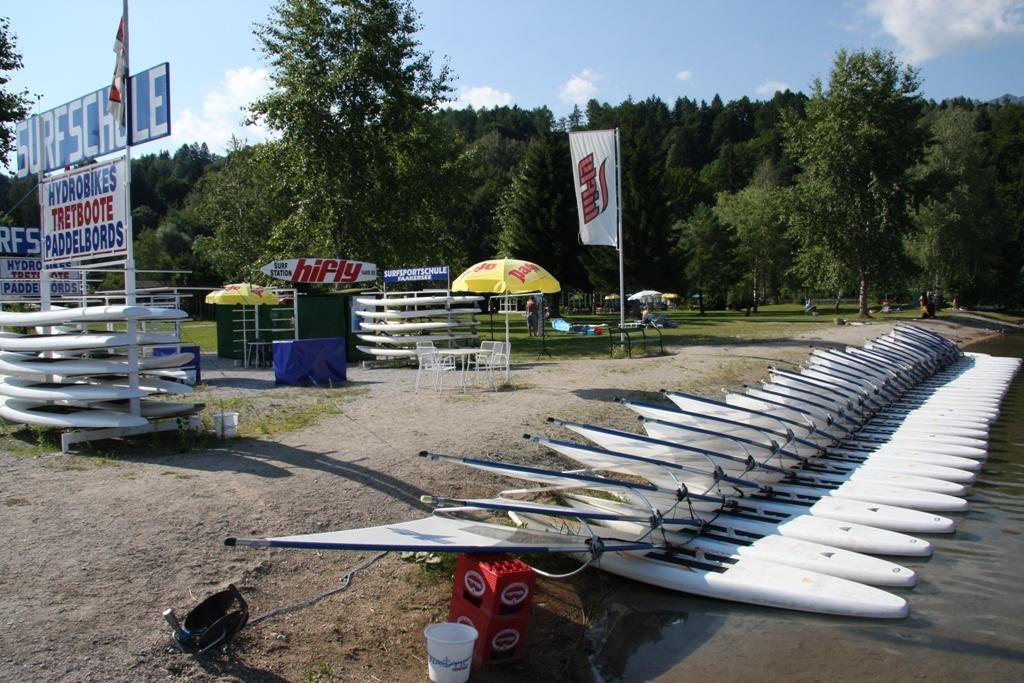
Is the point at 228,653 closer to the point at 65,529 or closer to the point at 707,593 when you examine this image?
the point at 65,529

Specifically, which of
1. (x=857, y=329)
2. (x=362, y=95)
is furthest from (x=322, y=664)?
(x=857, y=329)

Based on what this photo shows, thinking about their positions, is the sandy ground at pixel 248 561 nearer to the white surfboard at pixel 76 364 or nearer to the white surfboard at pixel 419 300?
the white surfboard at pixel 76 364

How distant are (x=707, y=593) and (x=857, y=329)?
90.3ft

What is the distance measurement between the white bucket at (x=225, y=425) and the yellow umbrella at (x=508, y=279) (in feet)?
22.2

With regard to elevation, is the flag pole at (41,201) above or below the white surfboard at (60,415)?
above

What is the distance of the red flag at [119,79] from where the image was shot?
9695mm

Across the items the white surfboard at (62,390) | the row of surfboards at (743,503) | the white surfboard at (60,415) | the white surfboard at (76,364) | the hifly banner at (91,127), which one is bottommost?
the row of surfboards at (743,503)

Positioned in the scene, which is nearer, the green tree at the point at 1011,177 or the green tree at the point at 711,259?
the green tree at the point at 711,259

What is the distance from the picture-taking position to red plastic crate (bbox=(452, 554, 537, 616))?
5.61 meters

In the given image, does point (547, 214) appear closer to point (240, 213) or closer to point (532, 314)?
point (532, 314)

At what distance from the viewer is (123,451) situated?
9555 mm

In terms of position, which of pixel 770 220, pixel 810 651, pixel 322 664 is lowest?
pixel 810 651

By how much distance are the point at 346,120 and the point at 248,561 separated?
74.3 feet

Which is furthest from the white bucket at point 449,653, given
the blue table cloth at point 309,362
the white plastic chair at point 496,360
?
the blue table cloth at point 309,362
